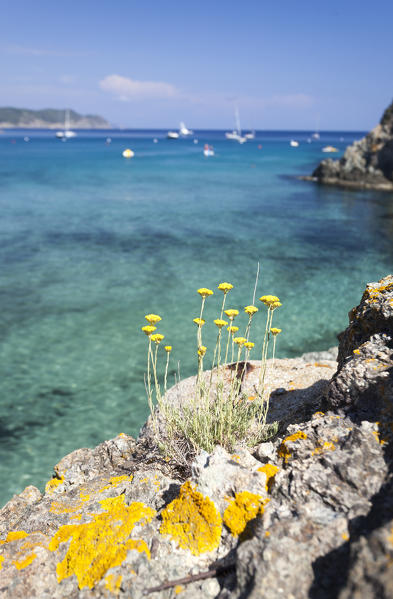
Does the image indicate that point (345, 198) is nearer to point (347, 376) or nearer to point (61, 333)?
point (61, 333)

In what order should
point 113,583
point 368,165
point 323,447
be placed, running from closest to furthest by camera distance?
point 113,583, point 323,447, point 368,165

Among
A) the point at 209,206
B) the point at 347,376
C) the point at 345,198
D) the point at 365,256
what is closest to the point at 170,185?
the point at 209,206

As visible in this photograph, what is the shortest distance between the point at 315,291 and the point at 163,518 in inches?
497

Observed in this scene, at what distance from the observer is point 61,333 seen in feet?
36.0

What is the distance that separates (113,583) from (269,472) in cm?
115

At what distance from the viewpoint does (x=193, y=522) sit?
252 centimetres

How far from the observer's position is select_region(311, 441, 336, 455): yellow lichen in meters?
2.66

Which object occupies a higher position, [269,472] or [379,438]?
[379,438]

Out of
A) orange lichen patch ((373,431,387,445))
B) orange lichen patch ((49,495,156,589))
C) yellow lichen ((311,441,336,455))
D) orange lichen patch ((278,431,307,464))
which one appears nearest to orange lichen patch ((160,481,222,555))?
orange lichen patch ((49,495,156,589))

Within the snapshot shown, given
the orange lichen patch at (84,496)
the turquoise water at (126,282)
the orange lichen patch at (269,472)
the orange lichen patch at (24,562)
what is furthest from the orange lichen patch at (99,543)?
the turquoise water at (126,282)

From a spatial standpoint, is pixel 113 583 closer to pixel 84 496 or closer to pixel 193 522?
pixel 193 522

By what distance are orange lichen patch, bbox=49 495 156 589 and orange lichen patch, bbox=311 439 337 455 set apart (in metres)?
1.19

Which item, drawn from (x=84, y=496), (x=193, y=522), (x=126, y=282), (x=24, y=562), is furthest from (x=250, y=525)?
(x=126, y=282)

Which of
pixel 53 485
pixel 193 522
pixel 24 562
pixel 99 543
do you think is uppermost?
pixel 193 522
